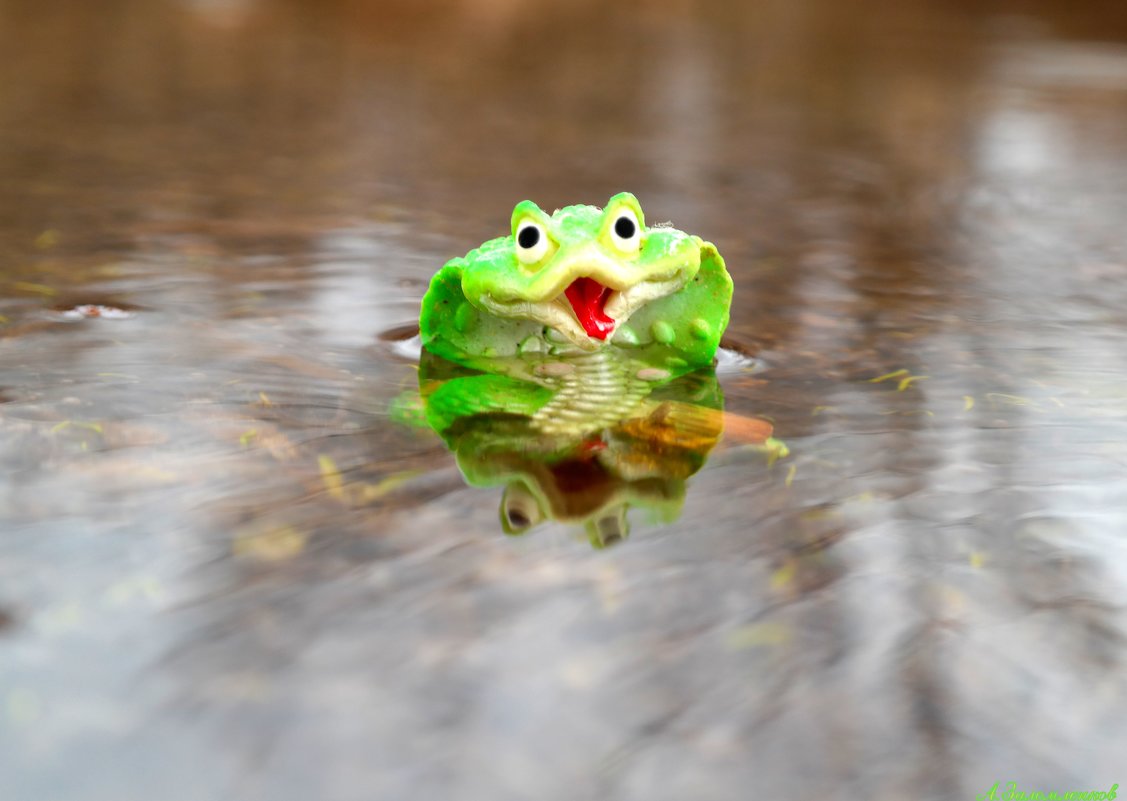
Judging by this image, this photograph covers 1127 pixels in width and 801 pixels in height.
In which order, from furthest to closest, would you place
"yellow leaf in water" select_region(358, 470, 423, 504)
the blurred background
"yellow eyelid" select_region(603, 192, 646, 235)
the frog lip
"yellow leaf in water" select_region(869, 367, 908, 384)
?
"yellow leaf in water" select_region(869, 367, 908, 384) → the frog lip → "yellow eyelid" select_region(603, 192, 646, 235) → "yellow leaf in water" select_region(358, 470, 423, 504) → the blurred background

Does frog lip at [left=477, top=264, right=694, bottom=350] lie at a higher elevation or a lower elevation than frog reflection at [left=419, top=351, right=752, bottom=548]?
higher

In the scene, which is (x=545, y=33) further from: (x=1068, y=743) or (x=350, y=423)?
A: (x=1068, y=743)

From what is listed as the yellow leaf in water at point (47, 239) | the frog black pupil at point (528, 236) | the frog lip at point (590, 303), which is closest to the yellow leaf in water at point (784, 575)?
the frog lip at point (590, 303)

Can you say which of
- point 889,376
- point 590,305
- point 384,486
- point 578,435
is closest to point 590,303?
point 590,305

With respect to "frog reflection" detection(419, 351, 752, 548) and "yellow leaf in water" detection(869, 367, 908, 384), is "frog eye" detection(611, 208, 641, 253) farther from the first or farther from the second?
"yellow leaf in water" detection(869, 367, 908, 384)

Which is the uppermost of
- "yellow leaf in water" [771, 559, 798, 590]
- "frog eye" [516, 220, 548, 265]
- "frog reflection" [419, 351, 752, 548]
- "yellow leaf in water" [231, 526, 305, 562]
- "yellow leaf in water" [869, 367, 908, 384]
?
"frog eye" [516, 220, 548, 265]

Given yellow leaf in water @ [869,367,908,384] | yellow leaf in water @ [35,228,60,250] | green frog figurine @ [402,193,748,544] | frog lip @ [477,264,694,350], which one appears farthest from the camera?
yellow leaf in water @ [35,228,60,250]

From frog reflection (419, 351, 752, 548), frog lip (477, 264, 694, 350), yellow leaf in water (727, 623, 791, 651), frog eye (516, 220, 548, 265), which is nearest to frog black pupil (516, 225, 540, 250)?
frog eye (516, 220, 548, 265)
